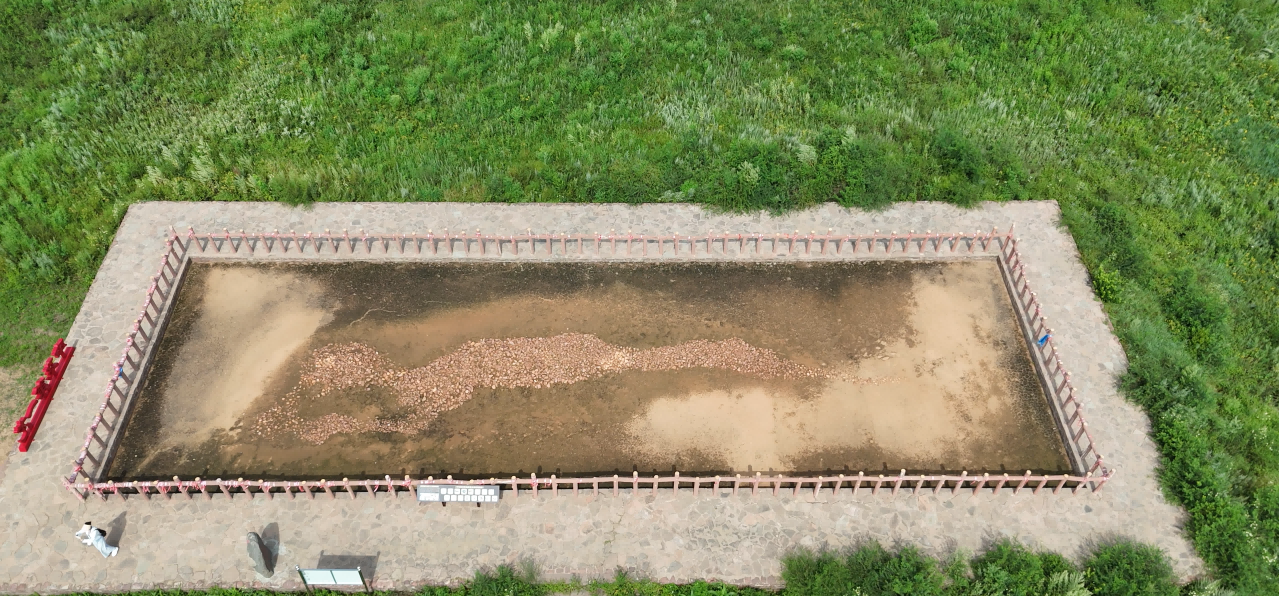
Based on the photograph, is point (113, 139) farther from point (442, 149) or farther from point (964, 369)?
point (964, 369)

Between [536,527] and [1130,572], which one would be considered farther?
[536,527]

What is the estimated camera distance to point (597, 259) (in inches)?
1125

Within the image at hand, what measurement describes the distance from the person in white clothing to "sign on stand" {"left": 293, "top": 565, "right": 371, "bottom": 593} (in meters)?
5.15

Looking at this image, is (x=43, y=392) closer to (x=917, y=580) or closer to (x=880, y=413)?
(x=880, y=413)

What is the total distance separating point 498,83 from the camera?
3553 centimetres

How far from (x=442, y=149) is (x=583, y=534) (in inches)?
700

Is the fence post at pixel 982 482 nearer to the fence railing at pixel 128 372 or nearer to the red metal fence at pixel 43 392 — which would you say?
the fence railing at pixel 128 372

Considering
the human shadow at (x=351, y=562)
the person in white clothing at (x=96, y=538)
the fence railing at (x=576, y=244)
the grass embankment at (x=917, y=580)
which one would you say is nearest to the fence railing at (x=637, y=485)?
the person in white clothing at (x=96, y=538)

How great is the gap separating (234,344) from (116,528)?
21.6 ft

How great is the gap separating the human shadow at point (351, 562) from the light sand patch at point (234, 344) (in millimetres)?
5860

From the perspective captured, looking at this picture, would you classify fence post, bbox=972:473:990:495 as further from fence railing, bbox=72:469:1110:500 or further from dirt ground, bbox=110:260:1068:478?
dirt ground, bbox=110:260:1068:478

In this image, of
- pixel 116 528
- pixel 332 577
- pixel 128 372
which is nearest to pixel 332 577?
pixel 332 577

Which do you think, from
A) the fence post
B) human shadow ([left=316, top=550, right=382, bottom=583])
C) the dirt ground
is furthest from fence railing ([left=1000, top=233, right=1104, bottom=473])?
human shadow ([left=316, top=550, right=382, bottom=583])

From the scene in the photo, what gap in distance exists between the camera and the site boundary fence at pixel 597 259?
21.7m
